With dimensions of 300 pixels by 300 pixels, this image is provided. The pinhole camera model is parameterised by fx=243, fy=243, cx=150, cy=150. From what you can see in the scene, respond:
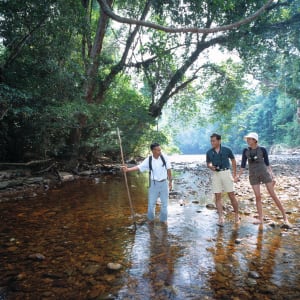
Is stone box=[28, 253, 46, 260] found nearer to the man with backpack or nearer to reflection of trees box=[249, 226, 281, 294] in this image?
the man with backpack

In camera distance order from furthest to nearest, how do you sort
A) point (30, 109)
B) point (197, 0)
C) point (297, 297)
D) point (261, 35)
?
point (261, 35) → point (197, 0) → point (30, 109) → point (297, 297)

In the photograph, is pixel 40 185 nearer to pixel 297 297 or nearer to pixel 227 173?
pixel 227 173

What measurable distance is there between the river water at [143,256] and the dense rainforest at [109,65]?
16.2 feet

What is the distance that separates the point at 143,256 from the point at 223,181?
248cm

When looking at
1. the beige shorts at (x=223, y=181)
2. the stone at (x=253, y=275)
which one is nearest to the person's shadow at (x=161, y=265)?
the stone at (x=253, y=275)

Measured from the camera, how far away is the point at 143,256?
3910 mm

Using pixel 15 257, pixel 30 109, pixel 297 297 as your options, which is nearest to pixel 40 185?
pixel 30 109

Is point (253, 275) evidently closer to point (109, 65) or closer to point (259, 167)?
point (259, 167)

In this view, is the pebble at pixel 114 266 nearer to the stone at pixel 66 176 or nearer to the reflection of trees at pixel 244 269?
the reflection of trees at pixel 244 269

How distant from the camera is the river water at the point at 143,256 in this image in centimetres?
296

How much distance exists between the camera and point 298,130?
45781 mm

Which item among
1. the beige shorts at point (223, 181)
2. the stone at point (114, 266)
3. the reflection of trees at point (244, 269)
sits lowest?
the stone at point (114, 266)

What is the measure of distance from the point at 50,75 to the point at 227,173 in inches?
299

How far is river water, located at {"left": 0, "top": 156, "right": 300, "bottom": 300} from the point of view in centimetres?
296
